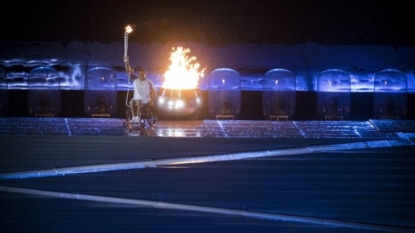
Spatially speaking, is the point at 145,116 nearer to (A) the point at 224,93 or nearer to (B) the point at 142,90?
(B) the point at 142,90

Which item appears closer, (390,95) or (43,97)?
(43,97)

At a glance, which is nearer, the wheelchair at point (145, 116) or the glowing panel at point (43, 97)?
the wheelchair at point (145, 116)

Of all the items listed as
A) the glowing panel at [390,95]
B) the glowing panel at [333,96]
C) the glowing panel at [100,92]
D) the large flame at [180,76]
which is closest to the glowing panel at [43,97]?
the glowing panel at [100,92]

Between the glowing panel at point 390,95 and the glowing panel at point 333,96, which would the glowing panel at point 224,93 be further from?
the glowing panel at point 390,95

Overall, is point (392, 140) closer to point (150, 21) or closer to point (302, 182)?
point (302, 182)

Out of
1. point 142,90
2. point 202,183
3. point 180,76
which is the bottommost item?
point 202,183

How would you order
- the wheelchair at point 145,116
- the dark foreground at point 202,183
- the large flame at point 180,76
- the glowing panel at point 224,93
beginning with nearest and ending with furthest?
the dark foreground at point 202,183 → the wheelchair at point 145,116 → the large flame at point 180,76 → the glowing panel at point 224,93

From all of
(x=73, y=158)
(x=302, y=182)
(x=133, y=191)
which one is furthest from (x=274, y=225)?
(x=73, y=158)

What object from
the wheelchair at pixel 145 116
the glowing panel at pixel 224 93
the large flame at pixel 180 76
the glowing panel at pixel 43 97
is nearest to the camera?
the wheelchair at pixel 145 116

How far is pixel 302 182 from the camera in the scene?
9203mm

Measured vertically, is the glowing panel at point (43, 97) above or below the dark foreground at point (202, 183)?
above

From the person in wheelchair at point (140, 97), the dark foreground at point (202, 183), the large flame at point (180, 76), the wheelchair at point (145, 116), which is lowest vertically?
the dark foreground at point (202, 183)

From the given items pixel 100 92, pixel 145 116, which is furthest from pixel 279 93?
pixel 145 116

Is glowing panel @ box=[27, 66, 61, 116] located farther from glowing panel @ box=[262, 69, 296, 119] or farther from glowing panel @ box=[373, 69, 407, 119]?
glowing panel @ box=[373, 69, 407, 119]
